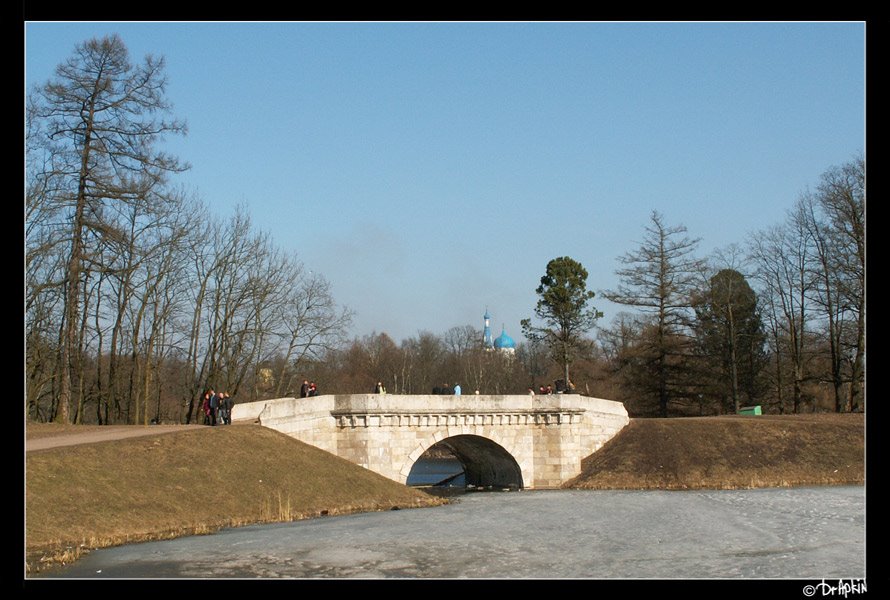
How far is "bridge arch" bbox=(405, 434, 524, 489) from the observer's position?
39156 mm

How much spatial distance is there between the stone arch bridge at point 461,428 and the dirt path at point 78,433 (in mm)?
3180

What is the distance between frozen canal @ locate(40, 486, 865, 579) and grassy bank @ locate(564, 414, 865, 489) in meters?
6.50

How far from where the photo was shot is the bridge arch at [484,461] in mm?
39156

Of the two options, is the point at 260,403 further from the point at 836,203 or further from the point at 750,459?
the point at 836,203

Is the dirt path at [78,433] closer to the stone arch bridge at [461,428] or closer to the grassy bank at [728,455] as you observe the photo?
the stone arch bridge at [461,428]

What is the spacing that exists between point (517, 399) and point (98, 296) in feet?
53.0

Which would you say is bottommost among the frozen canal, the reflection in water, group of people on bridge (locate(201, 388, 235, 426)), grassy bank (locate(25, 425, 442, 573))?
the reflection in water
